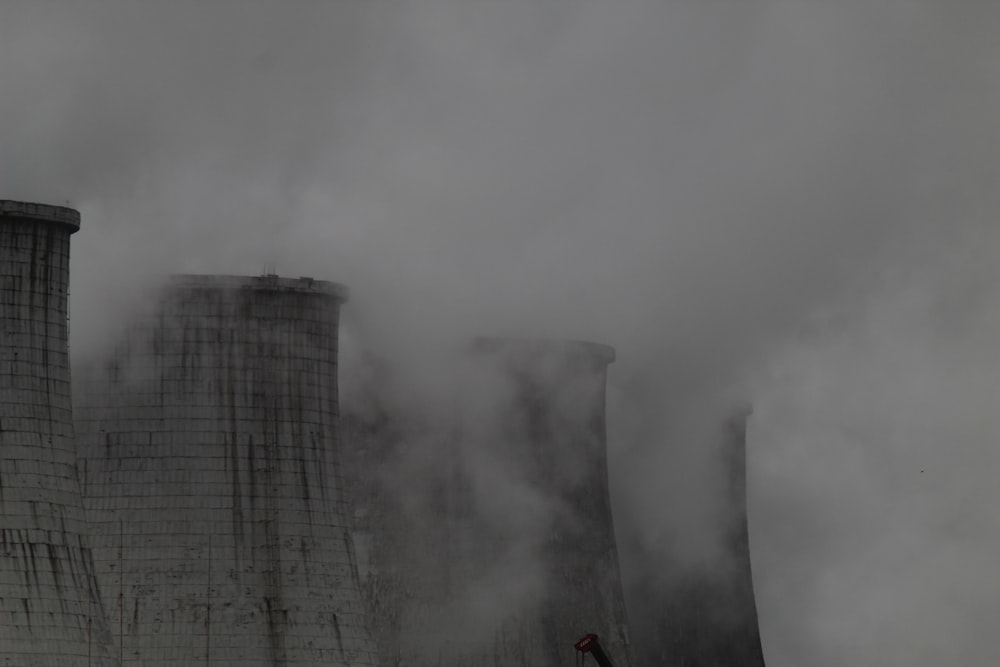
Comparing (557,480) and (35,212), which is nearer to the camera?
(35,212)

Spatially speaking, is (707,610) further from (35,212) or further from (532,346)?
(35,212)

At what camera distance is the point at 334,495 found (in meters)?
25.4

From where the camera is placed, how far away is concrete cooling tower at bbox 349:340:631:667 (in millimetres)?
28906

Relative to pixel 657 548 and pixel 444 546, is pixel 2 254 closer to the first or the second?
pixel 444 546

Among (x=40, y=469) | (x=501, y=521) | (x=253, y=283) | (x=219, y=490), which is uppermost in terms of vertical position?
(x=253, y=283)

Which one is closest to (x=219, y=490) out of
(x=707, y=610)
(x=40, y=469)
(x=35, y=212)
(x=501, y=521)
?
(x=40, y=469)

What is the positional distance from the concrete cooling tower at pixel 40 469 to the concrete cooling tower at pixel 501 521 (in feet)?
23.4

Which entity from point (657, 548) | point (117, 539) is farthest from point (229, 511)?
point (657, 548)

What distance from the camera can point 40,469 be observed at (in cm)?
2153

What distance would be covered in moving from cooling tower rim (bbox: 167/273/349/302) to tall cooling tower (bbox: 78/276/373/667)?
0.02 metres

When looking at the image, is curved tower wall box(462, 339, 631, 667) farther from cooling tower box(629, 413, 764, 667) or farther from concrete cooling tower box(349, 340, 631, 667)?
cooling tower box(629, 413, 764, 667)

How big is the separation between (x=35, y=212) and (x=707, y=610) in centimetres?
1467

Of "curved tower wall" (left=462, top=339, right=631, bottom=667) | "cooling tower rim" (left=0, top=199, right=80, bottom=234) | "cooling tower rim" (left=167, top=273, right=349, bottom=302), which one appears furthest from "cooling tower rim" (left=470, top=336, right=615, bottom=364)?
"cooling tower rim" (left=0, top=199, right=80, bottom=234)

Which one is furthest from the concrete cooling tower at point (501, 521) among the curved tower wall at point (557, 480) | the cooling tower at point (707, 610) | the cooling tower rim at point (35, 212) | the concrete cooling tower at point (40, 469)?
the cooling tower rim at point (35, 212)
